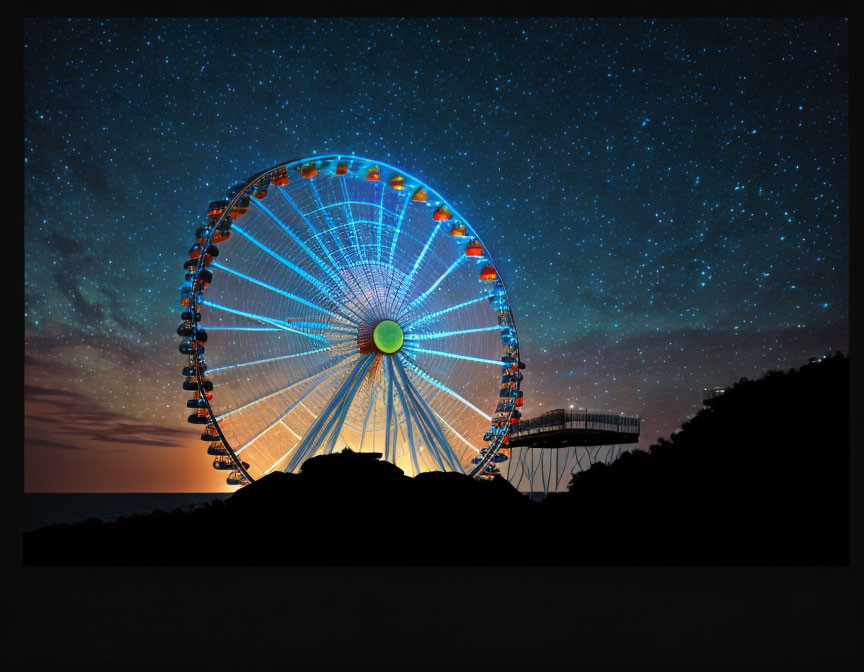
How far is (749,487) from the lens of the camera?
26.4 ft

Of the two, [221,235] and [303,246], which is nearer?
[221,235]

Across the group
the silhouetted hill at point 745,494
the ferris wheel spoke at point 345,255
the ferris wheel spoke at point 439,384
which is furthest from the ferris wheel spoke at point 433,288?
the silhouetted hill at point 745,494

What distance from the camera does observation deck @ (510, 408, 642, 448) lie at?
37.1 ft

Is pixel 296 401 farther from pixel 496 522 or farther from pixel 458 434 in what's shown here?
pixel 496 522

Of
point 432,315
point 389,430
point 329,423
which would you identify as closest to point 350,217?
point 432,315

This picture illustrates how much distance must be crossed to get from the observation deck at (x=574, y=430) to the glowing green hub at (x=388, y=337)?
2263 mm

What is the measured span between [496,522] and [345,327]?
3790mm

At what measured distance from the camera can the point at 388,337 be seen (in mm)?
10367

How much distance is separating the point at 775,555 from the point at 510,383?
4.49 metres

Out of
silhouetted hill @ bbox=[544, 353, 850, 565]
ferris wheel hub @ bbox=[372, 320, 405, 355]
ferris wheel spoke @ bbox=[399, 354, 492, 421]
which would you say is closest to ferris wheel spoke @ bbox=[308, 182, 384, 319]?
ferris wheel hub @ bbox=[372, 320, 405, 355]

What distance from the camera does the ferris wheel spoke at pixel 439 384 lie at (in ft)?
35.3

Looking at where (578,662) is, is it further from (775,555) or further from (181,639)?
(181,639)

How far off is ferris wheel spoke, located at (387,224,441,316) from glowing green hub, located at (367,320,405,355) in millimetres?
333

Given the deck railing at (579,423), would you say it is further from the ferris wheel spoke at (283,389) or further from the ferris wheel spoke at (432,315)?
the ferris wheel spoke at (283,389)
